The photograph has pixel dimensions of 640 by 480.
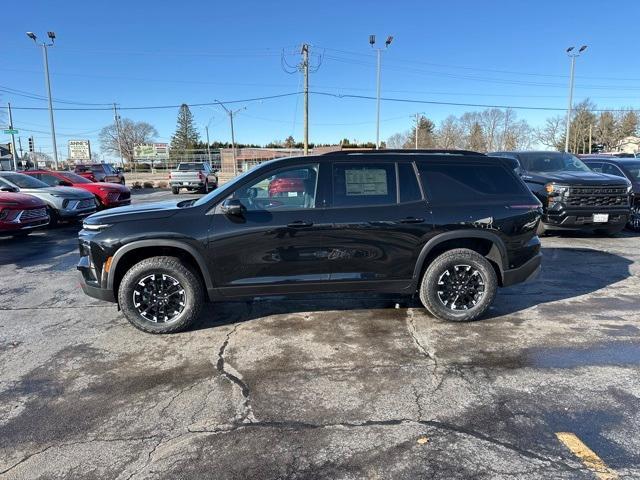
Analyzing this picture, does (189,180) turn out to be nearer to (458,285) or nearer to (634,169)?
(634,169)

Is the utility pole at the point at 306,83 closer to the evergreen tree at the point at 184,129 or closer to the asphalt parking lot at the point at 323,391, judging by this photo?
the asphalt parking lot at the point at 323,391

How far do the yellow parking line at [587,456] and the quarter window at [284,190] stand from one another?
289cm

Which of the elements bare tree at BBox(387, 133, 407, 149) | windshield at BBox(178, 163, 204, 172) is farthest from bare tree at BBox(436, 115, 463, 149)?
windshield at BBox(178, 163, 204, 172)

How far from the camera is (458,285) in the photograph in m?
4.83

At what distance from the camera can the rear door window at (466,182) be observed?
4773mm

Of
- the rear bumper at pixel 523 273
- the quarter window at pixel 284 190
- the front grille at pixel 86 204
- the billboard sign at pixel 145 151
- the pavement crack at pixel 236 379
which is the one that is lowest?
the pavement crack at pixel 236 379

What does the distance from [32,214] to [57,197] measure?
2062mm

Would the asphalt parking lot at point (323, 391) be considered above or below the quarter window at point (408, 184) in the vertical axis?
below

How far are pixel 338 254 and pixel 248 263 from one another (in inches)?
36.7

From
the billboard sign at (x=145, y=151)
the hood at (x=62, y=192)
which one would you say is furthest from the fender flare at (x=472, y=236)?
the billboard sign at (x=145, y=151)

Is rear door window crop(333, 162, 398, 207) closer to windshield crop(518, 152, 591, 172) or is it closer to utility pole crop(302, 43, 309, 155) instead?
windshield crop(518, 152, 591, 172)

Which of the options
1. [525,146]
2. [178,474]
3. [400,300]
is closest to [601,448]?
[178,474]

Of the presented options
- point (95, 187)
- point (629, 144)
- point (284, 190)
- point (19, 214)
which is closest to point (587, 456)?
point (284, 190)

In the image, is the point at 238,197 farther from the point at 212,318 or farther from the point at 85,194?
the point at 85,194
